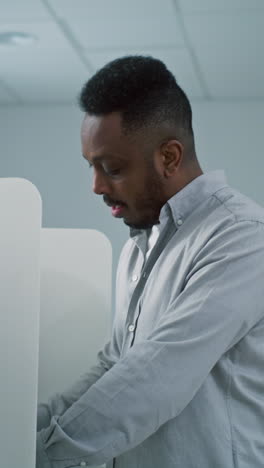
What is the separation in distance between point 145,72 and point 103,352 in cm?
50

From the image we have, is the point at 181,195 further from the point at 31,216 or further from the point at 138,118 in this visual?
the point at 31,216

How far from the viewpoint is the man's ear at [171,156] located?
129 cm

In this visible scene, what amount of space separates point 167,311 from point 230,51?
10.1ft

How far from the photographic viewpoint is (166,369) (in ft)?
3.40

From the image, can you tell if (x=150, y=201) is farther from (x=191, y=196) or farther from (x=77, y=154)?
(x=77, y=154)

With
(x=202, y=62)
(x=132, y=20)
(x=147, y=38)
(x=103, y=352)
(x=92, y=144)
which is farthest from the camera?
(x=202, y=62)

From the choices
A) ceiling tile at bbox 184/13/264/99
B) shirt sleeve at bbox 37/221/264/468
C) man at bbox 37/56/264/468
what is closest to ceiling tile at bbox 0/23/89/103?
ceiling tile at bbox 184/13/264/99

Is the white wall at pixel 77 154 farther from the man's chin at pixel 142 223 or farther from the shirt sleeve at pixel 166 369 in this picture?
the shirt sleeve at pixel 166 369

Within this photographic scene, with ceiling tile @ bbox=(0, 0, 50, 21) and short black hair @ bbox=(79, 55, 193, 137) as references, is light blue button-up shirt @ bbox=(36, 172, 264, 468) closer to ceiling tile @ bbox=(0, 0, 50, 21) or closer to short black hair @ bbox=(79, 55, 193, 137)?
short black hair @ bbox=(79, 55, 193, 137)

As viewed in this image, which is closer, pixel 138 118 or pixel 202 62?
pixel 138 118

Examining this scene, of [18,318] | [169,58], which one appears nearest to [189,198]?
[18,318]

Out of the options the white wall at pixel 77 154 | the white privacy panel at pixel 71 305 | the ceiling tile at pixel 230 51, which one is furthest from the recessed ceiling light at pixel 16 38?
the white privacy panel at pixel 71 305

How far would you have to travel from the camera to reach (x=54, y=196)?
503 centimetres

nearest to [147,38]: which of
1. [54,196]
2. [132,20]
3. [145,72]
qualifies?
[132,20]
